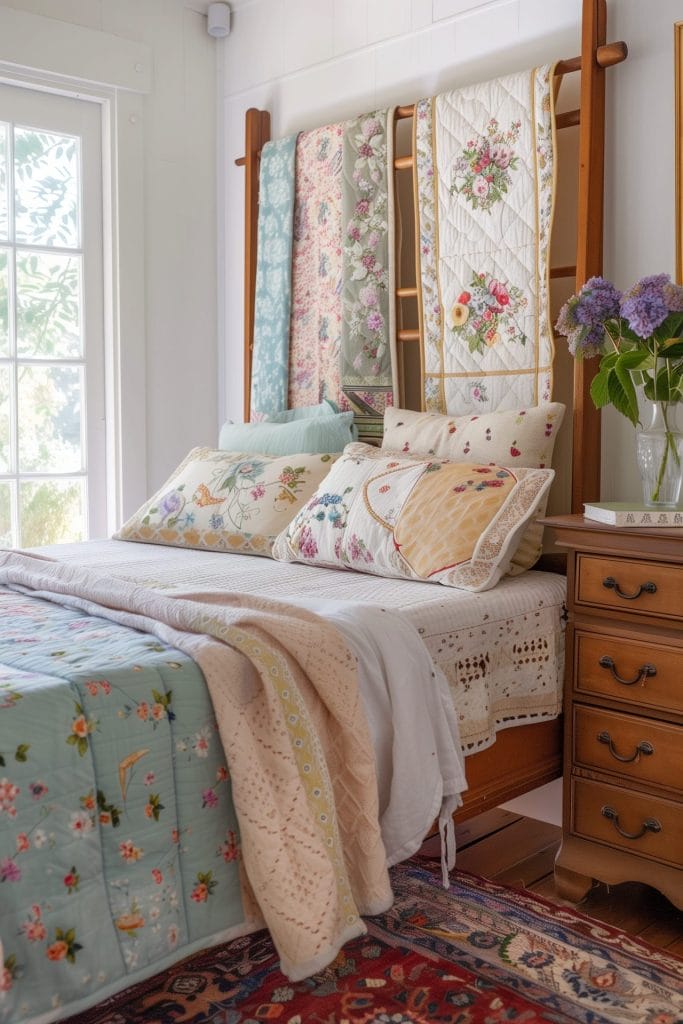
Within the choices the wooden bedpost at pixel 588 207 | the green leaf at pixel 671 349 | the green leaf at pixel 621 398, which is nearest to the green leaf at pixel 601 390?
the green leaf at pixel 621 398

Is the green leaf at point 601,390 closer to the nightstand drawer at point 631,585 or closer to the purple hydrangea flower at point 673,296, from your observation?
the purple hydrangea flower at point 673,296

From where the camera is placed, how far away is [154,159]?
3.46 metres

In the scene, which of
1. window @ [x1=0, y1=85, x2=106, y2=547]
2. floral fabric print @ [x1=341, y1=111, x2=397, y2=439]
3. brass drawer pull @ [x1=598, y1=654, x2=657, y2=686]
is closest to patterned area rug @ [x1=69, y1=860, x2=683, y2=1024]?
brass drawer pull @ [x1=598, y1=654, x2=657, y2=686]

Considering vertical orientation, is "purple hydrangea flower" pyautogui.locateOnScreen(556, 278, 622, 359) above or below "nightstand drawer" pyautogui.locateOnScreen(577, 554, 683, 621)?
above

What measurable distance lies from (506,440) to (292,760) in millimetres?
1154

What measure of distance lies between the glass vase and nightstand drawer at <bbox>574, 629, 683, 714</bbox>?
314 mm

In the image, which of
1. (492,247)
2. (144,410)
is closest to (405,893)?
(492,247)

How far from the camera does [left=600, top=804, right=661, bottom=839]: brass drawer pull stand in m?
2.00

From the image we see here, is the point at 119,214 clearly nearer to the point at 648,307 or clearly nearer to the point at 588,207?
the point at 588,207

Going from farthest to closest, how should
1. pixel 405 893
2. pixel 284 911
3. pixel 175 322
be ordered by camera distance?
pixel 175 322, pixel 405 893, pixel 284 911

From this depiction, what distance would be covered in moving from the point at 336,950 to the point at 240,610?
1.83ft

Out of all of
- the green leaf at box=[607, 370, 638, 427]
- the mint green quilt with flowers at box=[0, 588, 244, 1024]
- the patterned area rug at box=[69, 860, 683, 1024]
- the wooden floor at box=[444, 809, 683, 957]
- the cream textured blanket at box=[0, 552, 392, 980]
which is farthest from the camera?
the green leaf at box=[607, 370, 638, 427]

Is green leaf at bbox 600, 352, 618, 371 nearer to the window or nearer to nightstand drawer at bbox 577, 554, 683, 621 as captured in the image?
nightstand drawer at bbox 577, 554, 683, 621

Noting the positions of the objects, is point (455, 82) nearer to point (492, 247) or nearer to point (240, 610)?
point (492, 247)
